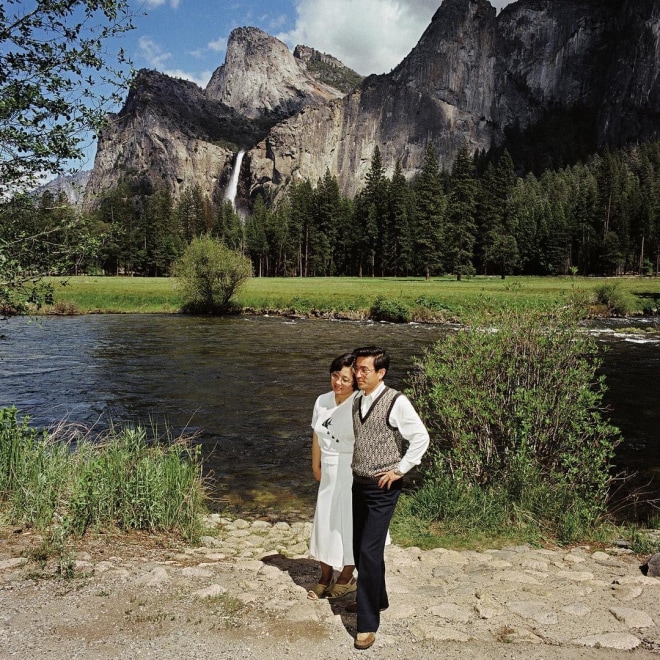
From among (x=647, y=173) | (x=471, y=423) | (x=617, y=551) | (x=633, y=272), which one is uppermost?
(x=647, y=173)

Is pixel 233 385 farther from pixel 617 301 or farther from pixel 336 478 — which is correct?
pixel 617 301

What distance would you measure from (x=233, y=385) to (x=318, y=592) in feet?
56.9

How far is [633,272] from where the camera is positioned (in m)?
108

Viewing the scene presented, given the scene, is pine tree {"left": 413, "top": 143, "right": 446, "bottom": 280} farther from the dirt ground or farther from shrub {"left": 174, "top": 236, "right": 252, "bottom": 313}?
the dirt ground

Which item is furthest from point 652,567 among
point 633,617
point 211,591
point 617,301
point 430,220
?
point 430,220

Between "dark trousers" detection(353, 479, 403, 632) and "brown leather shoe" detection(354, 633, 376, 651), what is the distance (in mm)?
59

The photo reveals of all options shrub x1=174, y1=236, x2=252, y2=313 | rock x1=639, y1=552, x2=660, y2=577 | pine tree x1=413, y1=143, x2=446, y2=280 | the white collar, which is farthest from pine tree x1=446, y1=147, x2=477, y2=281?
the white collar

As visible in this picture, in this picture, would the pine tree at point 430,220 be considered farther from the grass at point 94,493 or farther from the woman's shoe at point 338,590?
the woman's shoe at point 338,590

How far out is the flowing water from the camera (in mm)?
13691

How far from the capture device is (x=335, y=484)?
6246 millimetres

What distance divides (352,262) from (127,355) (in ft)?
299

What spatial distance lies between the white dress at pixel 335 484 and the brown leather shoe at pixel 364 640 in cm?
101

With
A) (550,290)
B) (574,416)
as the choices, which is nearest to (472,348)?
(574,416)

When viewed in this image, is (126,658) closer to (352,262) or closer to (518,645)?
(518,645)
